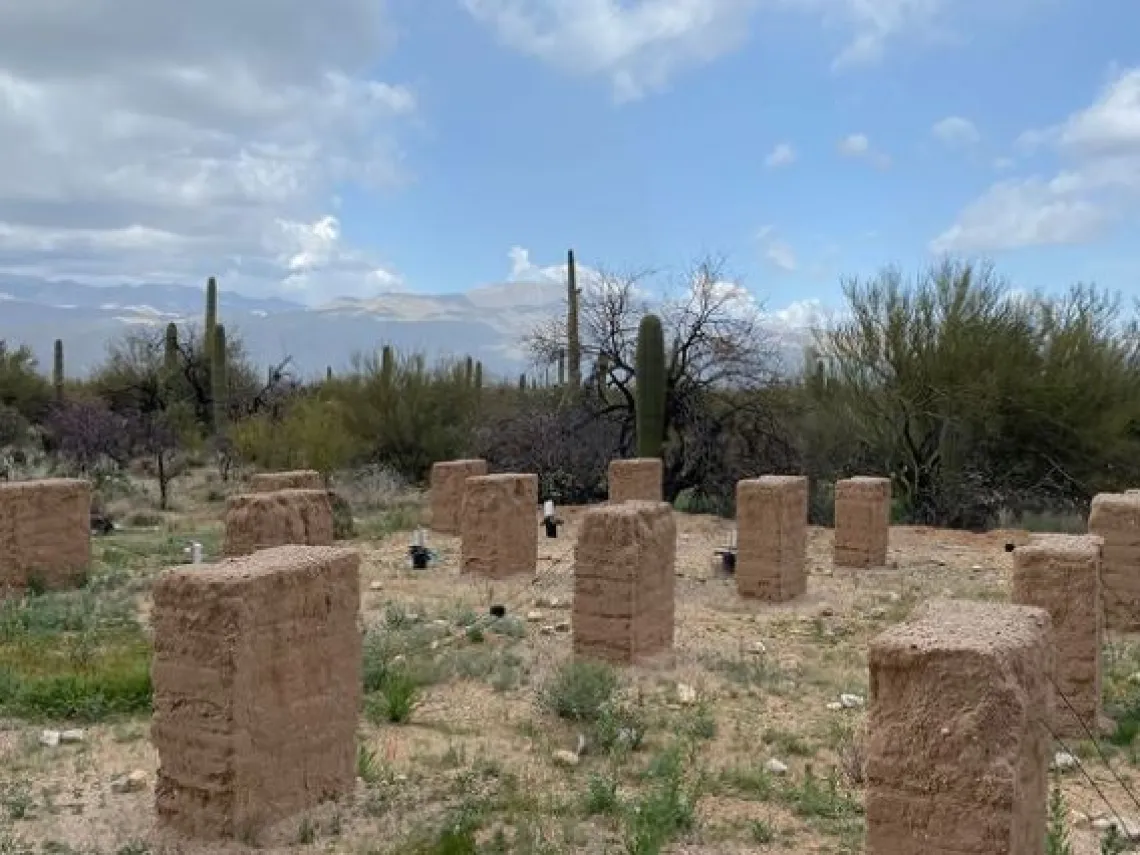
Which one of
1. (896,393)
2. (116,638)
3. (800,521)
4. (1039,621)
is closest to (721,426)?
(896,393)

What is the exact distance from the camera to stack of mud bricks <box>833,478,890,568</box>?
13664 mm

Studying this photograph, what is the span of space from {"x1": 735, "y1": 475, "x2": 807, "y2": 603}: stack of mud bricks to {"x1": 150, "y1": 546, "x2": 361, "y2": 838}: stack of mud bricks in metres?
6.60

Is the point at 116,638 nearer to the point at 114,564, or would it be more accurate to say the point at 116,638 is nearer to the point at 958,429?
the point at 114,564

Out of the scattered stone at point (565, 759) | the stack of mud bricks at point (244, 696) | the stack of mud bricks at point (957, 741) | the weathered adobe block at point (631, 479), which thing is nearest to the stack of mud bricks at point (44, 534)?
the stack of mud bricks at point (244, 696)

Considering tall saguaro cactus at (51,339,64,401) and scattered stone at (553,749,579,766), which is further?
tall saguaro cactus at (51,339,64,401)

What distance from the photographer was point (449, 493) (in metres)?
16.1

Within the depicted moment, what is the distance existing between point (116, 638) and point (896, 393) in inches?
549

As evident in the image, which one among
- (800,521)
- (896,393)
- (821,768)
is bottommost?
(821,768)

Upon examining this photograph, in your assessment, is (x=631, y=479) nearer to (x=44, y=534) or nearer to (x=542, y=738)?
(x=44, y=534)

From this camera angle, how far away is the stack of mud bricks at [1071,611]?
7168 millimetres

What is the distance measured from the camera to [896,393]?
19156 mm

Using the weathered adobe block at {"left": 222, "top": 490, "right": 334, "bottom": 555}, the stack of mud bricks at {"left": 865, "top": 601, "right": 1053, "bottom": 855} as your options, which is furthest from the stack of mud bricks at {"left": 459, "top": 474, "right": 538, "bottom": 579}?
the stack of mud bricks at {"left": 865, "top": 601, "right": 1053, "bottom": 855}

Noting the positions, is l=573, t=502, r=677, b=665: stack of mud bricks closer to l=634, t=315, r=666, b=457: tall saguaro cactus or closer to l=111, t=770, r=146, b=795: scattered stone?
l=111, t=770, r=146, b=795: scattered stone

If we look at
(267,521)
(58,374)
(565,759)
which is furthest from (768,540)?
(58,374)
